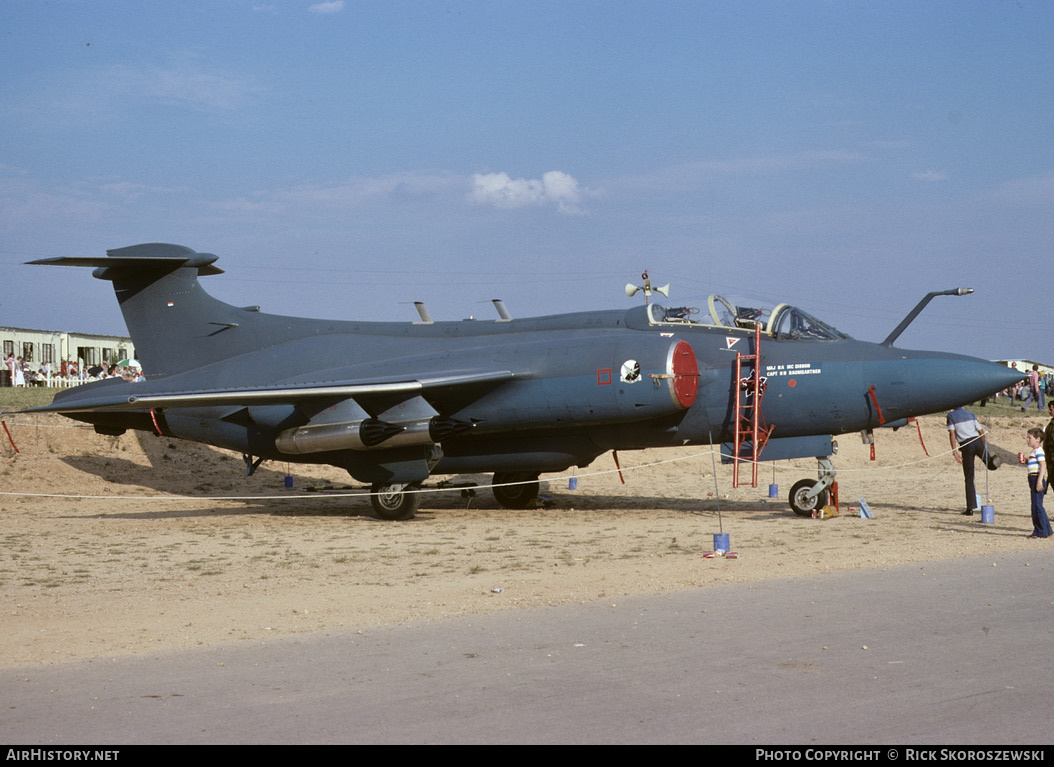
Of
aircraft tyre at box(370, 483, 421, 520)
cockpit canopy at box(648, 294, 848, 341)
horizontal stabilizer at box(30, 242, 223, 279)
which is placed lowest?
aircraft tyre at box(370, 483, 421, 520)

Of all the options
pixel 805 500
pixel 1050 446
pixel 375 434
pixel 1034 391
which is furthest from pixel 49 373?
pixel 1034 391

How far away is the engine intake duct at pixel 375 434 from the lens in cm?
1625

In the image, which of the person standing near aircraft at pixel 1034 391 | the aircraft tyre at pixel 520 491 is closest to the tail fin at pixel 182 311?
the aircraft tyre at pixel 520 491

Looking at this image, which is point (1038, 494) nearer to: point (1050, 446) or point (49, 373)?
point (1050, 446)

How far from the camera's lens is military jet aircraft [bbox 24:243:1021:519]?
15.3 metres

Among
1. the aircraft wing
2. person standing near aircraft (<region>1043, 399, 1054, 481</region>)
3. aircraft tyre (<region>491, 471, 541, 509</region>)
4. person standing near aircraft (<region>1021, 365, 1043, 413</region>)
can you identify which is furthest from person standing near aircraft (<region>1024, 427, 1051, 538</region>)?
person standing near aircraft (<region>1021, 365, 1043, 413</region>)

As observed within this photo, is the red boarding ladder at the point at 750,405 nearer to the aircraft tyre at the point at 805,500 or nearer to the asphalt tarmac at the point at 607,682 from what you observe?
the aircraft tyre at the point at 805,500

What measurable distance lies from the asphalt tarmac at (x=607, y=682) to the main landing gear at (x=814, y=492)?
6.72 meters

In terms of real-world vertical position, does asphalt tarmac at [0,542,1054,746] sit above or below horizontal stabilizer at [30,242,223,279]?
below

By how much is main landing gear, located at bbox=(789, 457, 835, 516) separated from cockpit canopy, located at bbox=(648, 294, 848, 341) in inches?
77.3

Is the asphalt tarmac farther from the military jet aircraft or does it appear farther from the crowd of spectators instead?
the crowd of spectators

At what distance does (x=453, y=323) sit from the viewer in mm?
18906

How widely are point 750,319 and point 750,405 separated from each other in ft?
4.90

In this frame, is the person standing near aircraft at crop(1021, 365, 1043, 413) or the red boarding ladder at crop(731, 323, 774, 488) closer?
the red boarding ladder at crop(731, 323, 774, 488)
